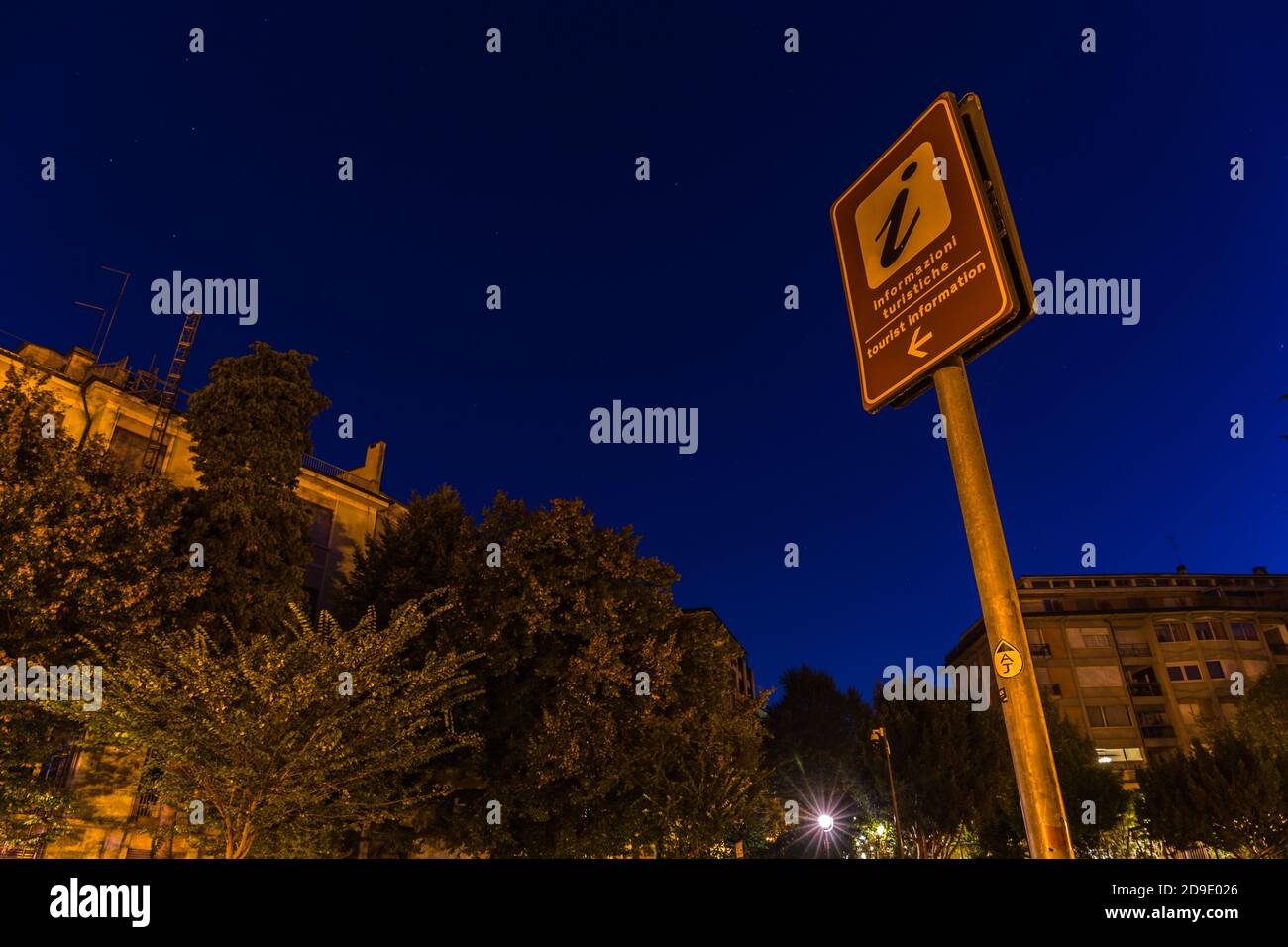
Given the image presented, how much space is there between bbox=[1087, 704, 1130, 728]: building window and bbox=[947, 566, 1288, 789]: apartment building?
0.08m

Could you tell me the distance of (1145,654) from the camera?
64.9m

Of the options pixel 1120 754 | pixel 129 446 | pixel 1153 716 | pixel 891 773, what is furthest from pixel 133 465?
pixel 1153 716

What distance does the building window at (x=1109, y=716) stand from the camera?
62250mm

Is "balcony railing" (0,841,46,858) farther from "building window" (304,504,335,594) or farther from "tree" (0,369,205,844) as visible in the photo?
"building window" (304,504,335,594)

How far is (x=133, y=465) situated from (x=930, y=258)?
94.5ft

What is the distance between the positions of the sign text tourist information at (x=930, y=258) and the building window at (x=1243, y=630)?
7482 cm

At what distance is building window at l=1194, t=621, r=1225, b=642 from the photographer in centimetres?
6319

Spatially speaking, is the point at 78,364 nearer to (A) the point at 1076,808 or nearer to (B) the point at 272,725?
(B) the point at 272,725

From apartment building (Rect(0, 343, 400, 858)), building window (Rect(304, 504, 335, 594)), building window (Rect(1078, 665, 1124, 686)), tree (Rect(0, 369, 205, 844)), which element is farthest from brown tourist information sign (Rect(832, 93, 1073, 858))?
building window (Rect(1078, 665, 1124, 686))

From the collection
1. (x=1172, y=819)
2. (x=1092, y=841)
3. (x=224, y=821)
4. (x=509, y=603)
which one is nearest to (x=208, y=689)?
(x=224, y=821)

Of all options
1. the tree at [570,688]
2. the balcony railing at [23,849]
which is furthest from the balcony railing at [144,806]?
the tree at [570,688]

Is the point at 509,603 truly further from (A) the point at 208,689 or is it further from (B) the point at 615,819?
(A) the point at 208,689

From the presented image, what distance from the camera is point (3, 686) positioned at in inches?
664
